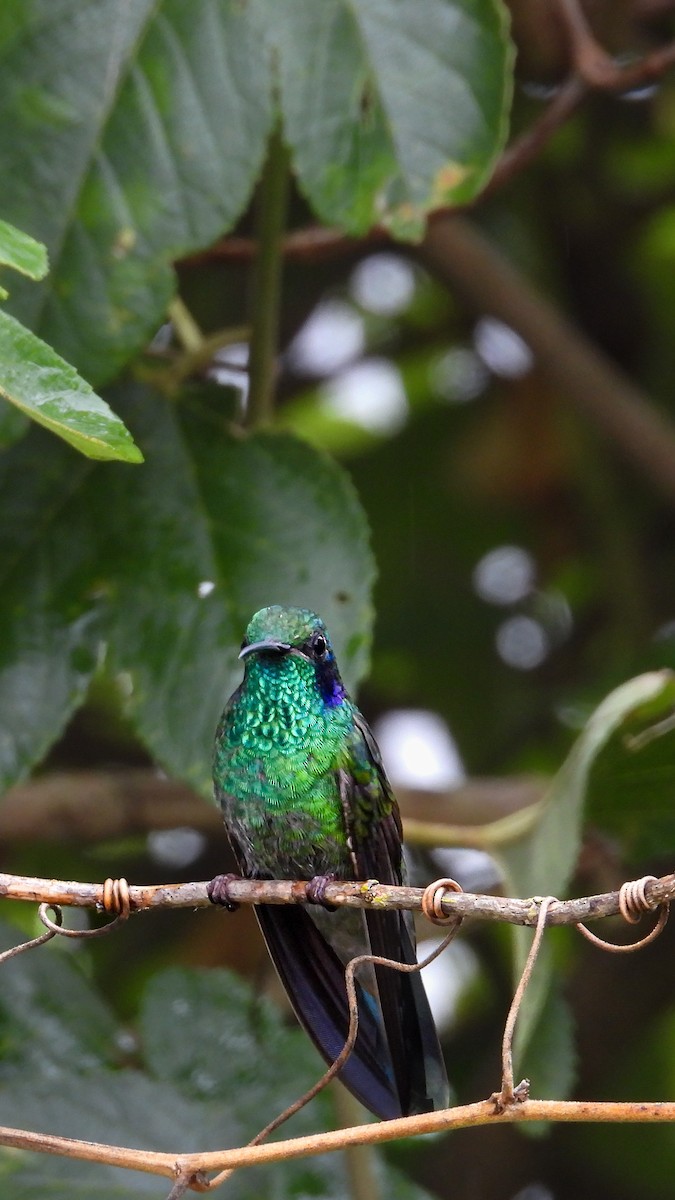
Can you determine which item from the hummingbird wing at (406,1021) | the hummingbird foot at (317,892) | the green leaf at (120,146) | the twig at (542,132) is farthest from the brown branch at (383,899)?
the twig at (542,132)

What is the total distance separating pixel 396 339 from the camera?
4938 mm

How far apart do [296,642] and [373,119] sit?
0.90 meters

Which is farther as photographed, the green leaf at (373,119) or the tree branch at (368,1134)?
the green leaf at (373,119)

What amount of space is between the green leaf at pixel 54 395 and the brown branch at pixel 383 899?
46cm

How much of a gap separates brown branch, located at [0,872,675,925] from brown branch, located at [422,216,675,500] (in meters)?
2.41

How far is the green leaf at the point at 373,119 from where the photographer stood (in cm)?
251

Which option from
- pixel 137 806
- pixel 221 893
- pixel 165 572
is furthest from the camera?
pixel 137 806

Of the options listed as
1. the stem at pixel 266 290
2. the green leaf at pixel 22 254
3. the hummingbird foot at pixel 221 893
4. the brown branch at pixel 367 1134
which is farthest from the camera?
the stem at pixel 266 290

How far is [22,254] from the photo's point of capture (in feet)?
5.40

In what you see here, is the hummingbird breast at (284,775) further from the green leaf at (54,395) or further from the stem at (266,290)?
the green leaf at (54,395)

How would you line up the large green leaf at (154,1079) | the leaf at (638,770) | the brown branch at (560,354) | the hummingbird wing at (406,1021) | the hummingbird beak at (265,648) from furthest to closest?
the brown branch at (560,354) → the large green leaf at (154,1079) → the leaf at (638,770) → the hummingbird beak at (265,648) → the hummingbird wing at (406,1021)

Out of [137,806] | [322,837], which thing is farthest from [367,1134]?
[137,806]

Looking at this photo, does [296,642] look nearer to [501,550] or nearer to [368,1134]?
[368,1134]

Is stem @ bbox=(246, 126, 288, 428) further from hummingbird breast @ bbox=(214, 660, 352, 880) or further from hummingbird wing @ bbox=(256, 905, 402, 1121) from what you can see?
hummingbird wing @ bbox=(256, 905, 402, 1121)
